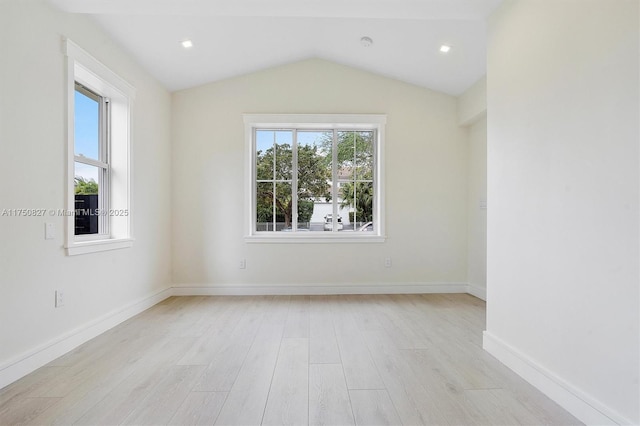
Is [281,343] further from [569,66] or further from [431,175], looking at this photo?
[431,175]

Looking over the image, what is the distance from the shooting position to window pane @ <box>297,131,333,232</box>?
14.6 feet

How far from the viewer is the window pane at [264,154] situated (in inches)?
174

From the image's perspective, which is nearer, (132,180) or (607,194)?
(607,194)

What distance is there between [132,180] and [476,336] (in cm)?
349

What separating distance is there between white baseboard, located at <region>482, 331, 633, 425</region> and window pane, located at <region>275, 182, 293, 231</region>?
9.04 feet

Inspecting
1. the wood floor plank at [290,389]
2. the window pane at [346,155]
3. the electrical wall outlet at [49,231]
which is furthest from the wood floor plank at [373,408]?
the window pane at [346,155]

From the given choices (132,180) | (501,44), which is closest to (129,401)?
(132,180)

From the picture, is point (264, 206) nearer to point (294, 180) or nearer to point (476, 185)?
point (294, 180)

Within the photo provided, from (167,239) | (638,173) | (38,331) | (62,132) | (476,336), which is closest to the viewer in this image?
(638,173)

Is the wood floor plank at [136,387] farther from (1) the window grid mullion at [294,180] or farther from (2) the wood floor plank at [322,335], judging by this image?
(1) the window grid mullion at [294,180]

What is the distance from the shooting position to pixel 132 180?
333 cm

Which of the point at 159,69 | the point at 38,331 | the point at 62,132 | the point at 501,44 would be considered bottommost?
the point at 38,331

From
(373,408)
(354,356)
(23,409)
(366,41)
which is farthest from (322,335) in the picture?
(366,41)

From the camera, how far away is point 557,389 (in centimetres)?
176
